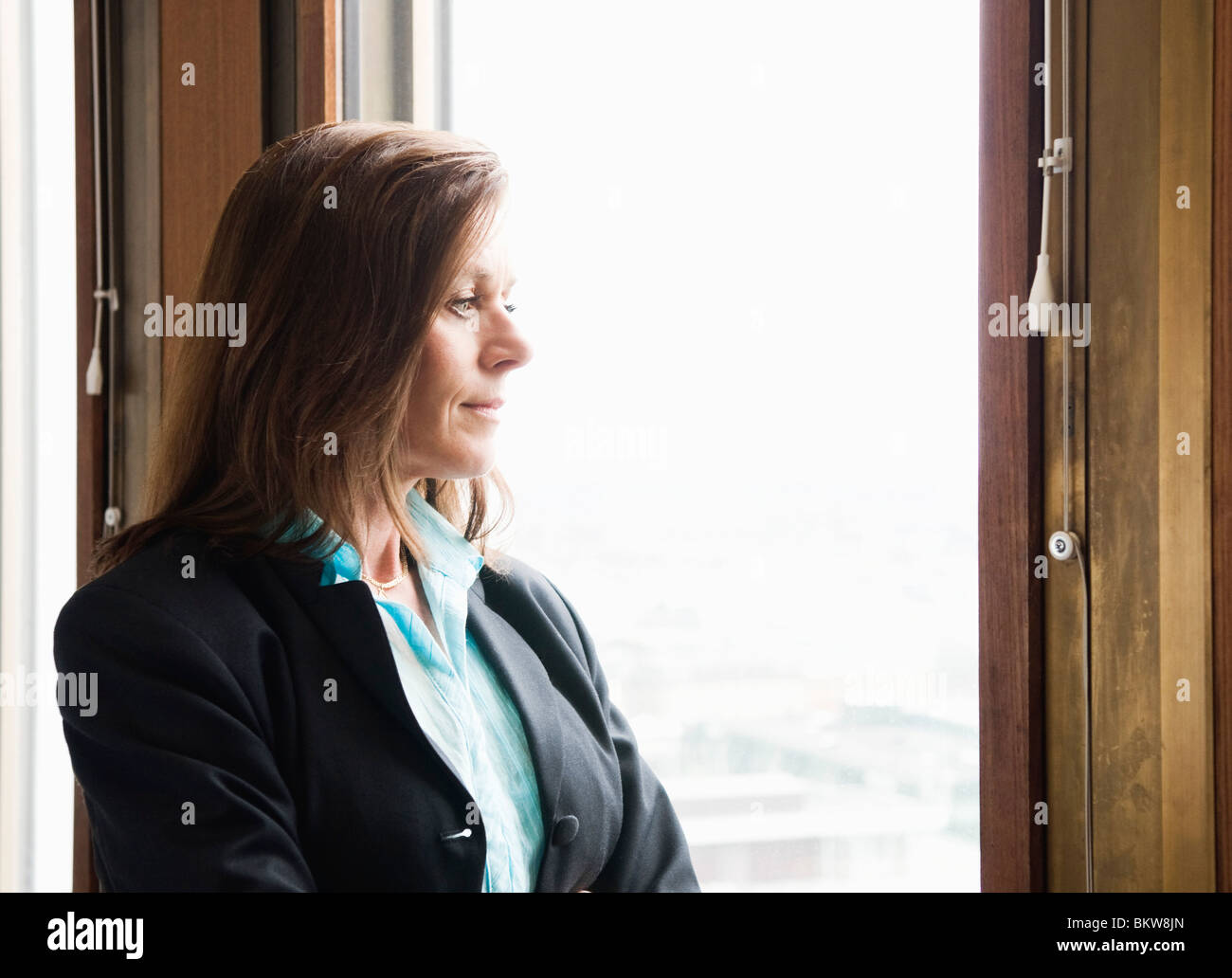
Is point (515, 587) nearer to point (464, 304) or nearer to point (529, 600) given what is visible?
point (529, 600)

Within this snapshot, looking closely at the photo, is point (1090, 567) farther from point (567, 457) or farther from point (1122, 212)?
point (567, 457)

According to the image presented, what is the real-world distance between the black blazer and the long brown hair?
0.26ft

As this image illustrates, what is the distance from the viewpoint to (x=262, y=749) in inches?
34.9

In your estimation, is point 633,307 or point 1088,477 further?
point 633,307

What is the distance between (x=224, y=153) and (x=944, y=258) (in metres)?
0.97

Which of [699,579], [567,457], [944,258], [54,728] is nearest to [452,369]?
[567,457]

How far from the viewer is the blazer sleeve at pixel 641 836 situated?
1.11m

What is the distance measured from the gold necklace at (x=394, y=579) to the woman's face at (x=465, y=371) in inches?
3.4

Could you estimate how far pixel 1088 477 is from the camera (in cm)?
103

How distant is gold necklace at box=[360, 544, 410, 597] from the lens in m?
1.07

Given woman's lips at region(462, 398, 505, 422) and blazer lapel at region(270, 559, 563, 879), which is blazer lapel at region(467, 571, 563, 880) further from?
woman's lips at region(462, 398, 505, 422)

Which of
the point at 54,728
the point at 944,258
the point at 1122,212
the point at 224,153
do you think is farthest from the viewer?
the point at 54,728
